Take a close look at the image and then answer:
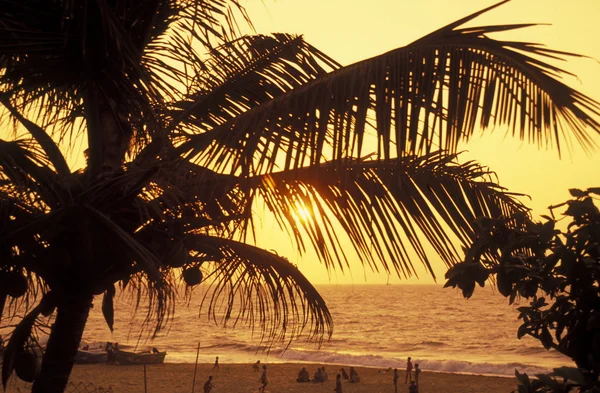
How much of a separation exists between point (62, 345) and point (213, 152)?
1.61 m

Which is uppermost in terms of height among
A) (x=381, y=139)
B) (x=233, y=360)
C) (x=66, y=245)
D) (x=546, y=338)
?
(x=381, y=139)

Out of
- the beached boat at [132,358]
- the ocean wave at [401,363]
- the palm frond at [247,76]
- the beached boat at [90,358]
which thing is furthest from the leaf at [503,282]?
the ocean wave at [401,363]

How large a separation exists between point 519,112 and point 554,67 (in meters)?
0.26

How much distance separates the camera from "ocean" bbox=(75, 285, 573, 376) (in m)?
45.2

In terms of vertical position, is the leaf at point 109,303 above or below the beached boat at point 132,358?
above

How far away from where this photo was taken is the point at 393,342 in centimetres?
6150

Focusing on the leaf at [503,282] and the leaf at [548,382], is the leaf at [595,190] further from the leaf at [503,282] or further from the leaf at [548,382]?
the leaf at [548,382]

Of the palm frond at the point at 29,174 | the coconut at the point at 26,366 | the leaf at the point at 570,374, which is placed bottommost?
the coconut at the point at 26,366

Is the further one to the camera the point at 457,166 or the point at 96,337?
the point at 96,337

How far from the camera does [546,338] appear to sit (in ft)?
6.57

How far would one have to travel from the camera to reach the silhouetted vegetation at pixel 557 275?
181 centimetres

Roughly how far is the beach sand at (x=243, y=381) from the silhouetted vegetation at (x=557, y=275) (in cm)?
2487

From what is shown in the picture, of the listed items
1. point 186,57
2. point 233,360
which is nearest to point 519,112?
point 186,57

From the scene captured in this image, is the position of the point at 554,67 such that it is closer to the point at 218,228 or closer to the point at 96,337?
the point at 218,228
